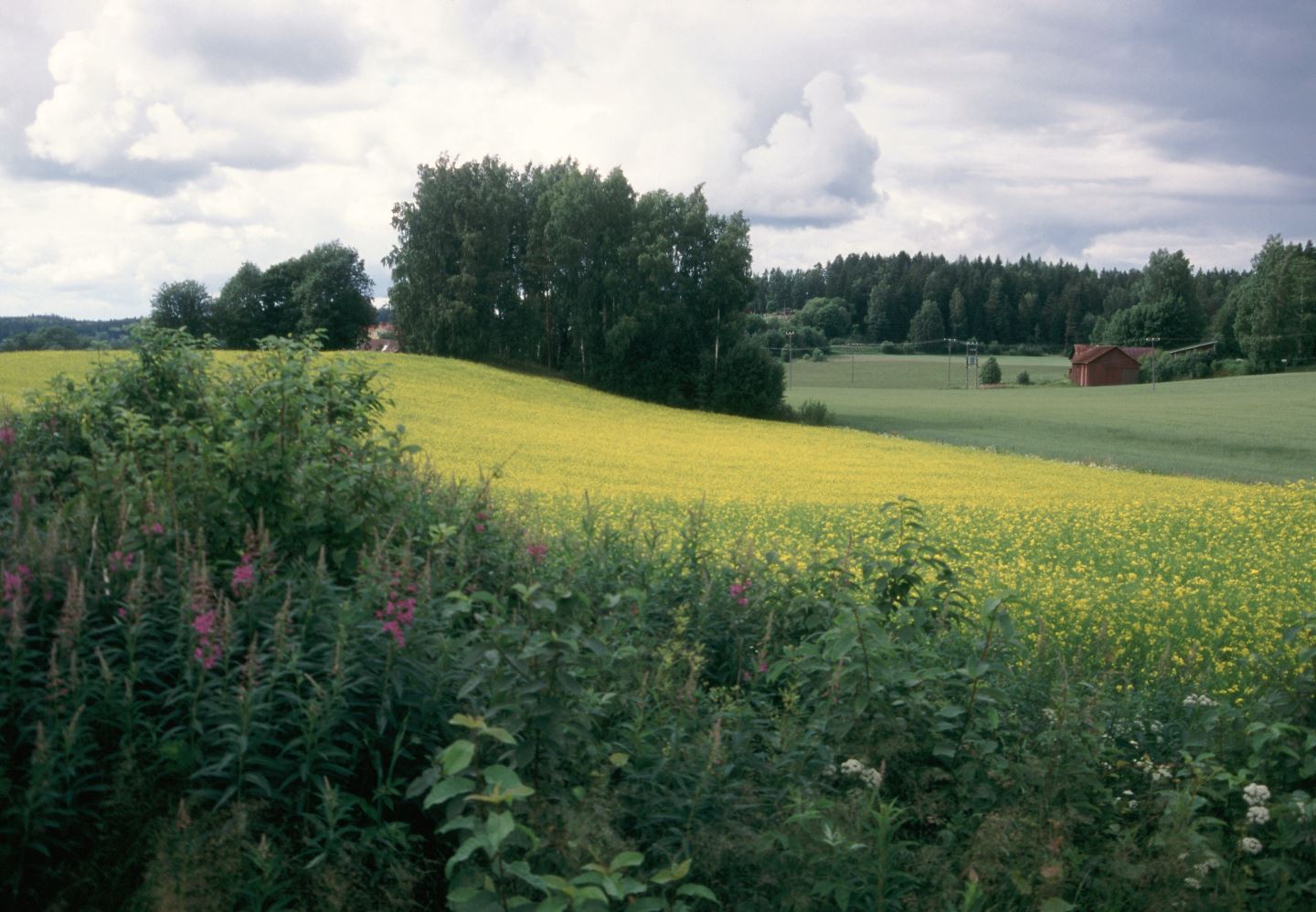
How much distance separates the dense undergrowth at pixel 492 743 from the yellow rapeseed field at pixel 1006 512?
3.15 ft

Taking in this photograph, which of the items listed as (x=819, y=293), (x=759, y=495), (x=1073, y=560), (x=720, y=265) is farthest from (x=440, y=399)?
(x=819, y=293)

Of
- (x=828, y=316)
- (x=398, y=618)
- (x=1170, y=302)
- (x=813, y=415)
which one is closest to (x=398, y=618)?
(x=398, y=618)

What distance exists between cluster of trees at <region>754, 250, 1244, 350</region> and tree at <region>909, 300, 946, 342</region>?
0.11 meters

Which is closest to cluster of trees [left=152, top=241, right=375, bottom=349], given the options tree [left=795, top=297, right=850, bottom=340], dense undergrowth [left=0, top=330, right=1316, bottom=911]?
dense undergrowth [left=0, top=330, right=1316, bottom=911]

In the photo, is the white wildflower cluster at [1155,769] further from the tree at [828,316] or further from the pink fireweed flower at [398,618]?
the tree at [828,316]

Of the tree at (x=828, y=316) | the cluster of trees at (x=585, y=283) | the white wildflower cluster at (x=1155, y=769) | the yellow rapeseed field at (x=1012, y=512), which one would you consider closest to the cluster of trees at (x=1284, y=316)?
the tree at (x=828, y=316)

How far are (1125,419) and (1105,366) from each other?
139 ft

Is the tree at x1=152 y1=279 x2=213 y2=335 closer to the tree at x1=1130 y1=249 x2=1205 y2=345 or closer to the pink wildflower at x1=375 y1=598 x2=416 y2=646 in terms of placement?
the pink wildflower at x1=375 y1=598 x2=416 y2=646

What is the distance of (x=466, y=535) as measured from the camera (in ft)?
20.1

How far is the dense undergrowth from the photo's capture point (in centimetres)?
350

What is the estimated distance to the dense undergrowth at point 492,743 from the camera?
350cm

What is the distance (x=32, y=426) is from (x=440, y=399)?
32.0 meters

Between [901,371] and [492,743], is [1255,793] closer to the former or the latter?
[492,743]

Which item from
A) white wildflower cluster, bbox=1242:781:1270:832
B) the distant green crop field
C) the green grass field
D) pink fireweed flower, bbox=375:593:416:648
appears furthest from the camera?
the distant green crop field
